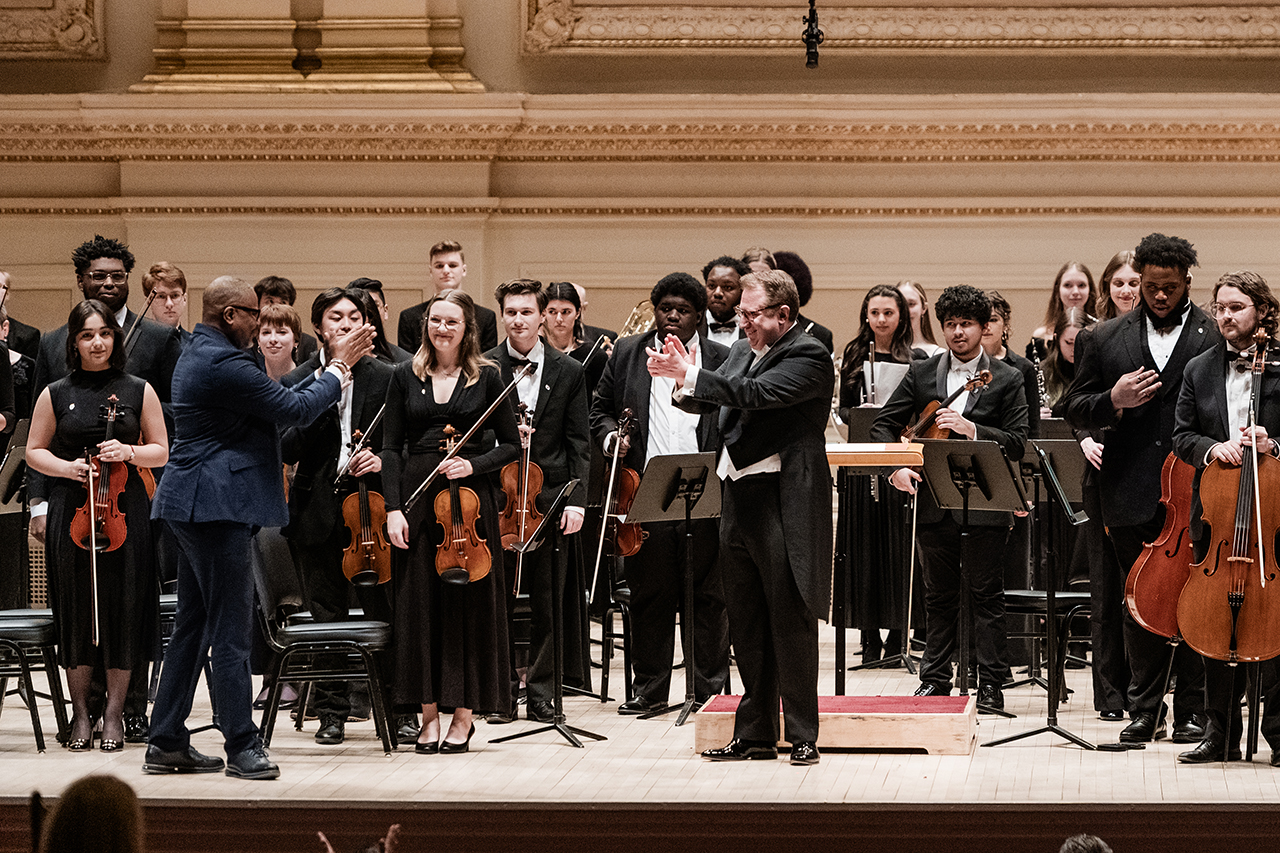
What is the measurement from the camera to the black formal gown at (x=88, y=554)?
4961mm

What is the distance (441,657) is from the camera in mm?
4961

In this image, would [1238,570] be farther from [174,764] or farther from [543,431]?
[174,764]

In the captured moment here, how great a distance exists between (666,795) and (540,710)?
4.31 ft

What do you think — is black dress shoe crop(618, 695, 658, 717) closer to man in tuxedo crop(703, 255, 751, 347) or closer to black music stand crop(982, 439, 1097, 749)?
black music stand crop(982, 439, 1097, 749)

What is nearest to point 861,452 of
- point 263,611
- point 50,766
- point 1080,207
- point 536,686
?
point 536,686

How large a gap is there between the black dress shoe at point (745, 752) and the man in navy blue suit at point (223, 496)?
123cm

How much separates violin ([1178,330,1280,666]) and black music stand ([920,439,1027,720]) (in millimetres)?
740

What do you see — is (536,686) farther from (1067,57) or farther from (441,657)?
(1067,57)

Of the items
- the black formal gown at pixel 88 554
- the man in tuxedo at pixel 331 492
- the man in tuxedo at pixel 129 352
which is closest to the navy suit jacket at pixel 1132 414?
the man in tuxedo at pixel 331 492

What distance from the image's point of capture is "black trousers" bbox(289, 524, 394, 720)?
5133 millimetres

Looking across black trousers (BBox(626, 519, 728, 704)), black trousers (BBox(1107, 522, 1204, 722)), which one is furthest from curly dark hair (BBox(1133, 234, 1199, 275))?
black trousers (BBox(626, 519, 728, 704))

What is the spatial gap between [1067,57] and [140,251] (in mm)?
4555

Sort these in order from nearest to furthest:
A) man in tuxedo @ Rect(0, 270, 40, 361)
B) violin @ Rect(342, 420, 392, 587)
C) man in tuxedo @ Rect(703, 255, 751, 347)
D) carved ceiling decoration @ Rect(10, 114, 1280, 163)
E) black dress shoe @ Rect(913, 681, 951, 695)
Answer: violin @ Rect(342, 420, 392, 587)
black dress shoe @ Rect(913, 681, 951, 695)
man in tuxedo @ Rect(703, 255, 751, 347)
man in tuxedo @ Rect(0, 270, 40, 361)
carved ceiling decoration @ Rect(10, 114, 1280, 163)

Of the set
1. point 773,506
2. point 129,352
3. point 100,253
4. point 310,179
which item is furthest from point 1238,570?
point 310,179
